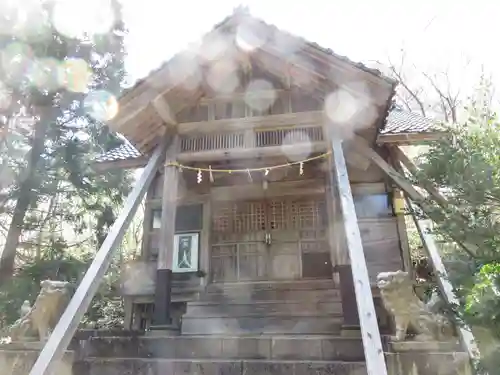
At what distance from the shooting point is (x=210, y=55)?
7801 mm

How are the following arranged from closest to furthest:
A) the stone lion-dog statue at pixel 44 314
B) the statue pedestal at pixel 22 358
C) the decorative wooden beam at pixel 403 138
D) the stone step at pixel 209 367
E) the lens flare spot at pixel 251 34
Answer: the stone step at pixel 209 367 → the statue pedestal at pixel 22 358 → the stone lion-dog statue at pixel 44 314 → the lens flare spot at pixel 251 34 → the decorative wooden beam at pixel 403 138

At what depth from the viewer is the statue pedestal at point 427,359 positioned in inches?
188

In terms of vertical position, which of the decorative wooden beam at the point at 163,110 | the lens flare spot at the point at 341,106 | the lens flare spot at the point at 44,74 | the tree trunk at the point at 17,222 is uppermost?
the lens flare spot at the point at 44,74

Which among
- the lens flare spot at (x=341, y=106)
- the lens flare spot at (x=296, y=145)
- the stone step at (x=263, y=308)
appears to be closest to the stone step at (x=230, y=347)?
the stone step at (x=263, y=308)

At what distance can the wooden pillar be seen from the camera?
22.2 feet

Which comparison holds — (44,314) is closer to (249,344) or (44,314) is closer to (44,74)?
(249,344)

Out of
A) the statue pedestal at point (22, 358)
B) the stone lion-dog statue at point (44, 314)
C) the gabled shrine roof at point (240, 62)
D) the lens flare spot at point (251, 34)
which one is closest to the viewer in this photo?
the statue pedestal at point (22, 358)

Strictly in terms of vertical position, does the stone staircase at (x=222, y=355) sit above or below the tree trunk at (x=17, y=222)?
below

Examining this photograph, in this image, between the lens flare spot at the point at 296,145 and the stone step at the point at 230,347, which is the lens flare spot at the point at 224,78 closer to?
the lens flare spot at the point at 296,145

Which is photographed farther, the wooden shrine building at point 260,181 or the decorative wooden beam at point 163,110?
the decorative wooden beam at point 163,110

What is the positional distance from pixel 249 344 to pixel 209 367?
707 mm

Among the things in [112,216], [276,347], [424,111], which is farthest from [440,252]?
[424,111]

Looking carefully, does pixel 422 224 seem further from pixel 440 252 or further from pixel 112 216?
pixel 112 216

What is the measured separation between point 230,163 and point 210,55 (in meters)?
2.21
